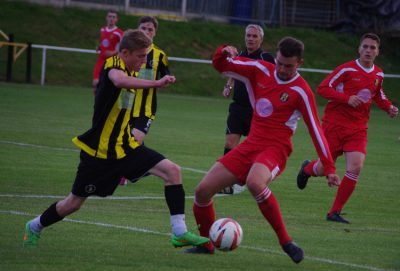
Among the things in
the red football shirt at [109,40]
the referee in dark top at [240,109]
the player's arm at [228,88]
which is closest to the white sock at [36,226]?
the referee in dark top at [240,109]

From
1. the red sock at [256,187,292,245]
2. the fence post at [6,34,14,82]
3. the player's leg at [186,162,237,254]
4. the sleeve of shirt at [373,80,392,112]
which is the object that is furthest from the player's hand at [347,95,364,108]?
the fence post at [6,34,14,82]

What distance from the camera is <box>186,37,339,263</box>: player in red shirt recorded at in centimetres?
791

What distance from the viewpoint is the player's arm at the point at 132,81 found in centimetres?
728

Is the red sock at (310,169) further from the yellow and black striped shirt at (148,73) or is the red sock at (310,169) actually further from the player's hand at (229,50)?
the player's hand at (229,50)

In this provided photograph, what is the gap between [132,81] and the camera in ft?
24.5

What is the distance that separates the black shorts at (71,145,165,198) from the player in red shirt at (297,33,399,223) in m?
3.60

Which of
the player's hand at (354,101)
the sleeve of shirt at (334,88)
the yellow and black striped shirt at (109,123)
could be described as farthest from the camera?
the sleeve of shirt at (334,88)

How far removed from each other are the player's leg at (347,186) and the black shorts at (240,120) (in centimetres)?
211

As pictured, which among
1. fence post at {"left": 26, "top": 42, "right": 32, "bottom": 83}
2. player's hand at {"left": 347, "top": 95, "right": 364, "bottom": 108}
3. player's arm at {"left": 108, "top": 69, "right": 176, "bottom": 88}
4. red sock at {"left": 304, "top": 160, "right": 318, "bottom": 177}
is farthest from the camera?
fence post at {"left": 26, "top": 42, "right": 32, "bottom": 83}

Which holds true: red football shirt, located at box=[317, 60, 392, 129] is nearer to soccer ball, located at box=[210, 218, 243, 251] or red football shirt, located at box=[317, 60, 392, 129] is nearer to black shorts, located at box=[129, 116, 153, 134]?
black shorts, located at box=[129, 116, 153, 134]

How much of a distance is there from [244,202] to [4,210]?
10.6ft

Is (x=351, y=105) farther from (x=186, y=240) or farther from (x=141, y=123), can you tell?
(x=186, y=240)

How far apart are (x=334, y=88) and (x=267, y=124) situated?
3211mm

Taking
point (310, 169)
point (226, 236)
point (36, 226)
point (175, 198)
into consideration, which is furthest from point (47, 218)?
point (310, 169)
